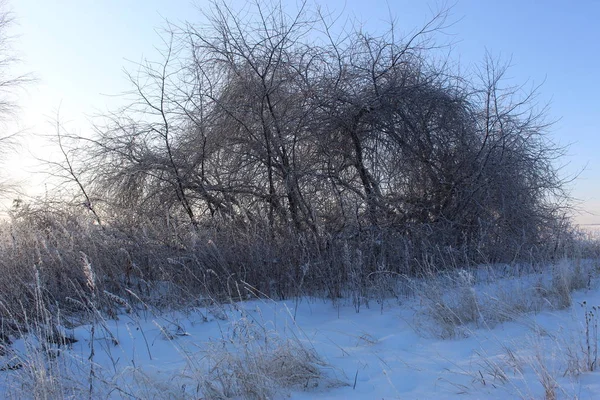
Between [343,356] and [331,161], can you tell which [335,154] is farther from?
[343,356]

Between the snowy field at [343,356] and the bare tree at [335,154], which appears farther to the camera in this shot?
the bare tree at [335,154]

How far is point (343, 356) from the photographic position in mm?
3625

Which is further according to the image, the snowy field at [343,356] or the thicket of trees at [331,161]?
the thicket of trees at [331,161]

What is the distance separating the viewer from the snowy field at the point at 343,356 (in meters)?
2.84

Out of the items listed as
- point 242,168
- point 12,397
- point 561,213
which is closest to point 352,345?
point 12,397

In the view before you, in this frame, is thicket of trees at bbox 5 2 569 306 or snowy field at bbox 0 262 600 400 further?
thicket of trees at bbox 5 2 569 306

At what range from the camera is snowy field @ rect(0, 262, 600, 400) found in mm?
2840

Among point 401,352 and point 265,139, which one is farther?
point 265,139

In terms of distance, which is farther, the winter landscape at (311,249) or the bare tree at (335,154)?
the bare tree at (335,154)

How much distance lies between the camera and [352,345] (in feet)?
13.1

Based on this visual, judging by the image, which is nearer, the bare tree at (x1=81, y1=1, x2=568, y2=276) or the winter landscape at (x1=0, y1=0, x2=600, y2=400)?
the winter landscape at (x1=0, y1=0, x2=600, y2=400)

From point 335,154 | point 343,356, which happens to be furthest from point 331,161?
point 343,356

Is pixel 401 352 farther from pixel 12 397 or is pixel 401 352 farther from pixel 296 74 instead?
pixel 296 74

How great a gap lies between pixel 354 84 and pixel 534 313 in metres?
5.06
